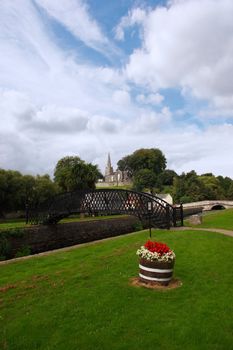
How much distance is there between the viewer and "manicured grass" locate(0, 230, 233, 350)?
6445mm

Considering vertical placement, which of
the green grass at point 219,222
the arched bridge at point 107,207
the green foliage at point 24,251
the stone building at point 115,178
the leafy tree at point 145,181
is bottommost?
the green foliage at point 24,251

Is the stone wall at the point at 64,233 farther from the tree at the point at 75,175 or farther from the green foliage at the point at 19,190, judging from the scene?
the tree at the point at 75,175

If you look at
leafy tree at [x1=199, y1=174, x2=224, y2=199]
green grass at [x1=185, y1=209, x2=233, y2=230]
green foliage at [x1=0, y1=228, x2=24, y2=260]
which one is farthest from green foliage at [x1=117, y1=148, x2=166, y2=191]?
green foliage at [x1=0, y1=228, x2=24, y2=260]

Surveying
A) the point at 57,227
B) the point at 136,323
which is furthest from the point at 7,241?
the point at 136,323

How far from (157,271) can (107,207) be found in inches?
835

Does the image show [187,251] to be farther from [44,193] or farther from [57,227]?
Result: [44,193]

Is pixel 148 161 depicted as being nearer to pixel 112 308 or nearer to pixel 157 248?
pixel 157 248

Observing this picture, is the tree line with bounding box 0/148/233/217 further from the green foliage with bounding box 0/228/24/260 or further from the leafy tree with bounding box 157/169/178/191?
the green foliage with bounding box 0/228/24/260

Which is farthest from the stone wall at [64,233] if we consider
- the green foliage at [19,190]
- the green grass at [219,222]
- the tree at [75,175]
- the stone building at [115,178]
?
the stone building at [115,178]

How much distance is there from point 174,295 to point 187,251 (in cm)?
607

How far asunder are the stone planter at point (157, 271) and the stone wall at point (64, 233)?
16.2m

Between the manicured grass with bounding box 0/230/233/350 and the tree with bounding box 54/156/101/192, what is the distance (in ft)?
156

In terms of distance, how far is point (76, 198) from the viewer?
33906 mm

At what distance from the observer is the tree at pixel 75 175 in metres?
60.7
